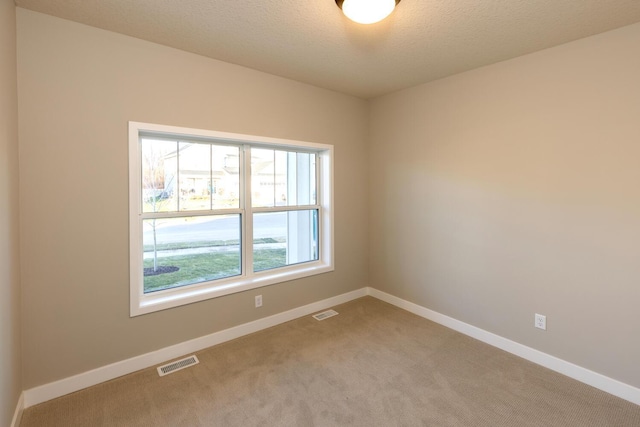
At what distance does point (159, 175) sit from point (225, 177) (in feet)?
1.89

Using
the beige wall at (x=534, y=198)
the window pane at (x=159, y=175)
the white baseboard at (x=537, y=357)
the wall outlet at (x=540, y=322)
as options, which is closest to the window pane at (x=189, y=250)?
the window pane at (x=159, y=175)

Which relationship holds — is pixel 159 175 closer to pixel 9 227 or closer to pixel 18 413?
pixel 9 227

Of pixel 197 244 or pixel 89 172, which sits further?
pixel 197 244

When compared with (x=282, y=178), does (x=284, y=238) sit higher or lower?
lower

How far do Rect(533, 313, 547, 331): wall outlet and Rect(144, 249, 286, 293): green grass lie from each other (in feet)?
8.19

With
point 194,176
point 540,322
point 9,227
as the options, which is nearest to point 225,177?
point 194,176

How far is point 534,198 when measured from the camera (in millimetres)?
2479

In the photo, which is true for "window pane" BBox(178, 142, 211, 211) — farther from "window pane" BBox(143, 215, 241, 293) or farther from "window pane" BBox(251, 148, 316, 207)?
"window pane" BBox(251, 148, 316, 207)

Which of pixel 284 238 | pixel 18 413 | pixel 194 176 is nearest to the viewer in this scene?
pixel 18 413

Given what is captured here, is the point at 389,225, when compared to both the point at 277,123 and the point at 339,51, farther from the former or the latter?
the point at 339,51

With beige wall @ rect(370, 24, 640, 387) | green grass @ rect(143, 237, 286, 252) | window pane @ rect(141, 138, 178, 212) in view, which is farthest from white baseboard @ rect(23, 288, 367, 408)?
beige wall @ rect(370, 24, 640, 387)

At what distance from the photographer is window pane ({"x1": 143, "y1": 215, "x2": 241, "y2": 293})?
2553mm

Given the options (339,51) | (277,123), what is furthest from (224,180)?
(339,51)

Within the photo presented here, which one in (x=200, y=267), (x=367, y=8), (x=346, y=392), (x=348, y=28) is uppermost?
(x=348, y=28)
